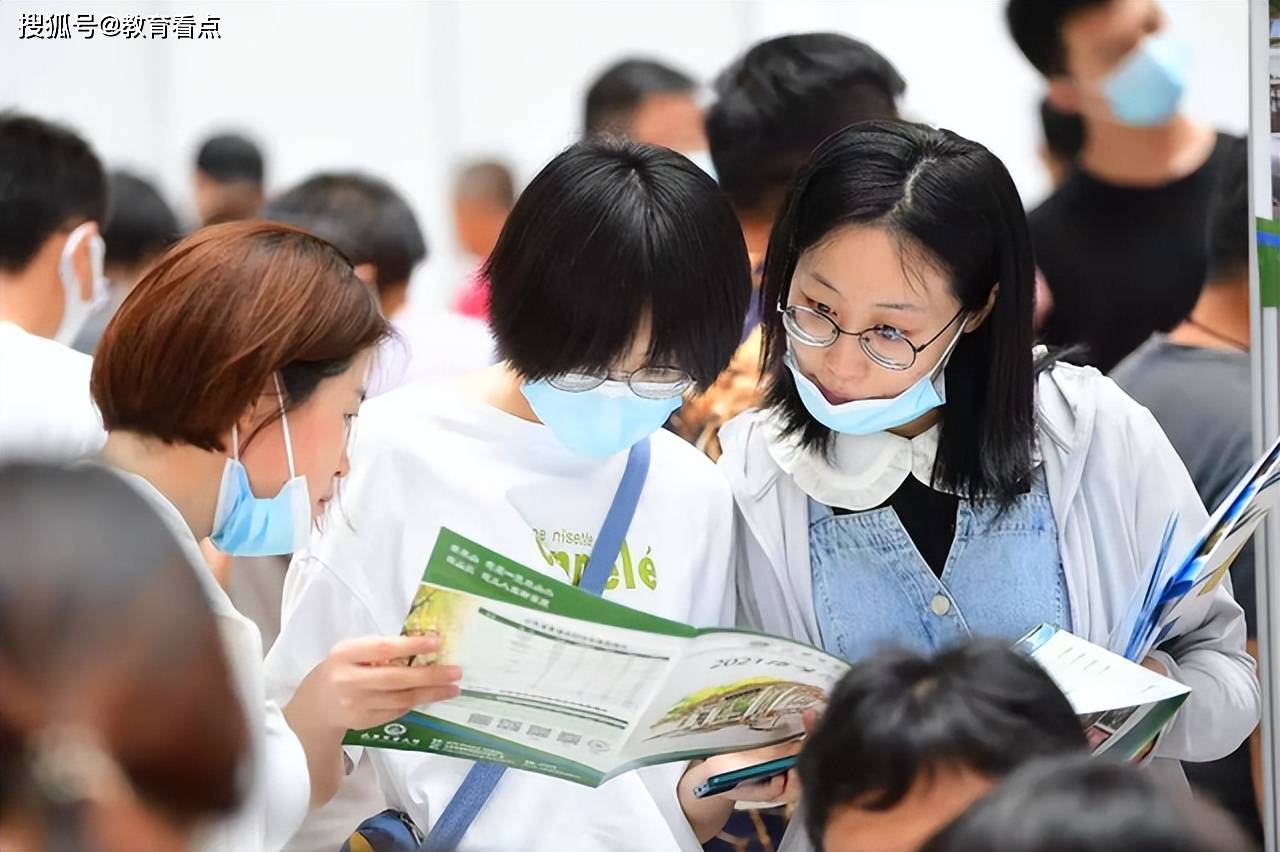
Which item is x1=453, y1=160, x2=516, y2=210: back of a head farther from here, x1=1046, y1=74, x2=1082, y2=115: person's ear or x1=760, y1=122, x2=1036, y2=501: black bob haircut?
x1=1046, y1=74, x2=1082, y2=115: person's ear

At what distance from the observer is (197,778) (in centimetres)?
85

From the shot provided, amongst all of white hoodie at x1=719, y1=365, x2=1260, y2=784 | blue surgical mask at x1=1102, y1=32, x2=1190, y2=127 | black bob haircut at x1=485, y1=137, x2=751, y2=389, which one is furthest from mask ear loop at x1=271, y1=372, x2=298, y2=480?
blue surgical mask at x1=1102, y1=32, x2=1190, y2=127

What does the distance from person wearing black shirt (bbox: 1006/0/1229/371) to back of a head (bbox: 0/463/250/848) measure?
2049mm

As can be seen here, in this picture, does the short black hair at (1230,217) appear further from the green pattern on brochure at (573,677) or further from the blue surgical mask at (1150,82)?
the green pattern on brochure at (573,677)

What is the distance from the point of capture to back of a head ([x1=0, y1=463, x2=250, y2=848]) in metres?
0.83

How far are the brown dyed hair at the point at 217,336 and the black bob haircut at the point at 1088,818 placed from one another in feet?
3.41

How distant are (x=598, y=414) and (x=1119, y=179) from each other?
128cm

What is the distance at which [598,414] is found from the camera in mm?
1897

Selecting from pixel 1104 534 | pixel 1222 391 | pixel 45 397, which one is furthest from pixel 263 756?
pixel 1222 391

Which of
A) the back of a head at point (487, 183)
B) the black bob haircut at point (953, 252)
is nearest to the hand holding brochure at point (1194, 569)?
the black bob haircut at point (953, 252)

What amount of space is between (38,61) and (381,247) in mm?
646

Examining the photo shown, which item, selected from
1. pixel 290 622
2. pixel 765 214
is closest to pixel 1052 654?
pixel 290 622

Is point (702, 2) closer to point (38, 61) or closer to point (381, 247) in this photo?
point (381, 247)

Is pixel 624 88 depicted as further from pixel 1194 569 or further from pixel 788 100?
pixel 1194 569
